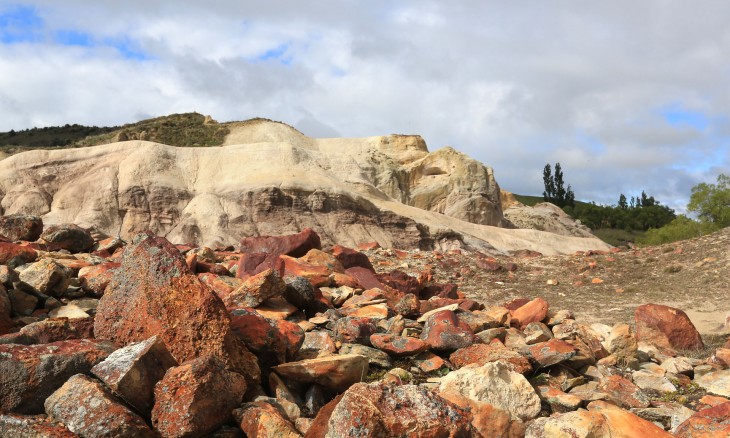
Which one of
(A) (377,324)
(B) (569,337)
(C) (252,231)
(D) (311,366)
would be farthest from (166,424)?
(C) (252,231)

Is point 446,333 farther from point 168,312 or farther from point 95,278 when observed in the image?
point 95,278

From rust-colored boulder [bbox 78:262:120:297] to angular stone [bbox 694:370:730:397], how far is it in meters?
5.75

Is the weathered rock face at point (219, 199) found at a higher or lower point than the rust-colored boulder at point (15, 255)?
higher

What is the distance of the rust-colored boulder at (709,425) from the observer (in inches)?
162

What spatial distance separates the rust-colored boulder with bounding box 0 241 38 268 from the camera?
6.75 meters

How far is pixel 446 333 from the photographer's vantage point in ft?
18.7

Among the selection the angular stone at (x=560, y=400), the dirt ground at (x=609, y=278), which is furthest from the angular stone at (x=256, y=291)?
the dirt ground at (x=609, y=278)

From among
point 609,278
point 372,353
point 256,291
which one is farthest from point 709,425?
point 609,278

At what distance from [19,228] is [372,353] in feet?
25.2

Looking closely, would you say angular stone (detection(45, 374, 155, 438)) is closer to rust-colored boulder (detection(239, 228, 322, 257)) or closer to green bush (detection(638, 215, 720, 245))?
rust-colored boulder (detection(239, 228, 322, 257))

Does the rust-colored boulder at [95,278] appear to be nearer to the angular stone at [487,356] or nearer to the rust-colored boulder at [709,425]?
the angular stone at [487,356]


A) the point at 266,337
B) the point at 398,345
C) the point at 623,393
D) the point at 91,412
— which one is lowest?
the point at 623,393

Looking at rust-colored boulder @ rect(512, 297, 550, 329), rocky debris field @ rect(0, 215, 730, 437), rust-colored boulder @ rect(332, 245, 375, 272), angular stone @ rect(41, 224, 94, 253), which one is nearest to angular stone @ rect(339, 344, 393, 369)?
rocky debris field @ rect(0, 215, 730, 437)

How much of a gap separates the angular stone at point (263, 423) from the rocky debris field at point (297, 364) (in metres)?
0.01
